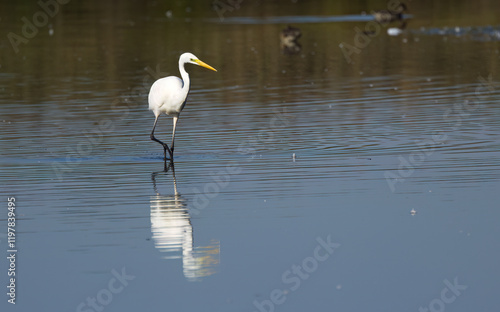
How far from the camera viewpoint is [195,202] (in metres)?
11.6

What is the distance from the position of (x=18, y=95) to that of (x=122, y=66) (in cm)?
706

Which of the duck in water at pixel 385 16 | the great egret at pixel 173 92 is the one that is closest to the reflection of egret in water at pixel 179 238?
the great egret at pixel 173 92

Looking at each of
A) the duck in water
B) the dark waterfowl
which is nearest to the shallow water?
the dark waterfowl

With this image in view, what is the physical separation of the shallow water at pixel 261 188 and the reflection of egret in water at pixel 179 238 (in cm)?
3

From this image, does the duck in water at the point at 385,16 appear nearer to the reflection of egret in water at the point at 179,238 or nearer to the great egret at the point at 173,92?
the great egret at the point at 173,92

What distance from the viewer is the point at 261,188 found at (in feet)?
40.1

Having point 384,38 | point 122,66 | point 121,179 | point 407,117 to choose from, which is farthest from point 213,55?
point 121,179

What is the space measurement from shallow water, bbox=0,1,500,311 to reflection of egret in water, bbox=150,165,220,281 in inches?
1.1

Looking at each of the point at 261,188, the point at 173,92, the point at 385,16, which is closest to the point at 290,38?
the point at 385,16

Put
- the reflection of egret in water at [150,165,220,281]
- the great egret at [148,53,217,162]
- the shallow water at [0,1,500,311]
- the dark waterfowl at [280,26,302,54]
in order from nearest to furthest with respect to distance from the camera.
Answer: the shallow water at [0,1,500,311] → the reflection of egret in water at [150,165,220,281] → the great egret at [148,53,217,162] → the dark waterfowl at [280,26,302,54]

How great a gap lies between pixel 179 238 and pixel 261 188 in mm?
2506

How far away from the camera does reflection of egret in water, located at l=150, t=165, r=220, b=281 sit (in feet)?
29.1

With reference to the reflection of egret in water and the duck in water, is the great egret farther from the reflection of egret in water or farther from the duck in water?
the duck in water

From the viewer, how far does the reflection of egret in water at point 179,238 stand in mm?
8859
